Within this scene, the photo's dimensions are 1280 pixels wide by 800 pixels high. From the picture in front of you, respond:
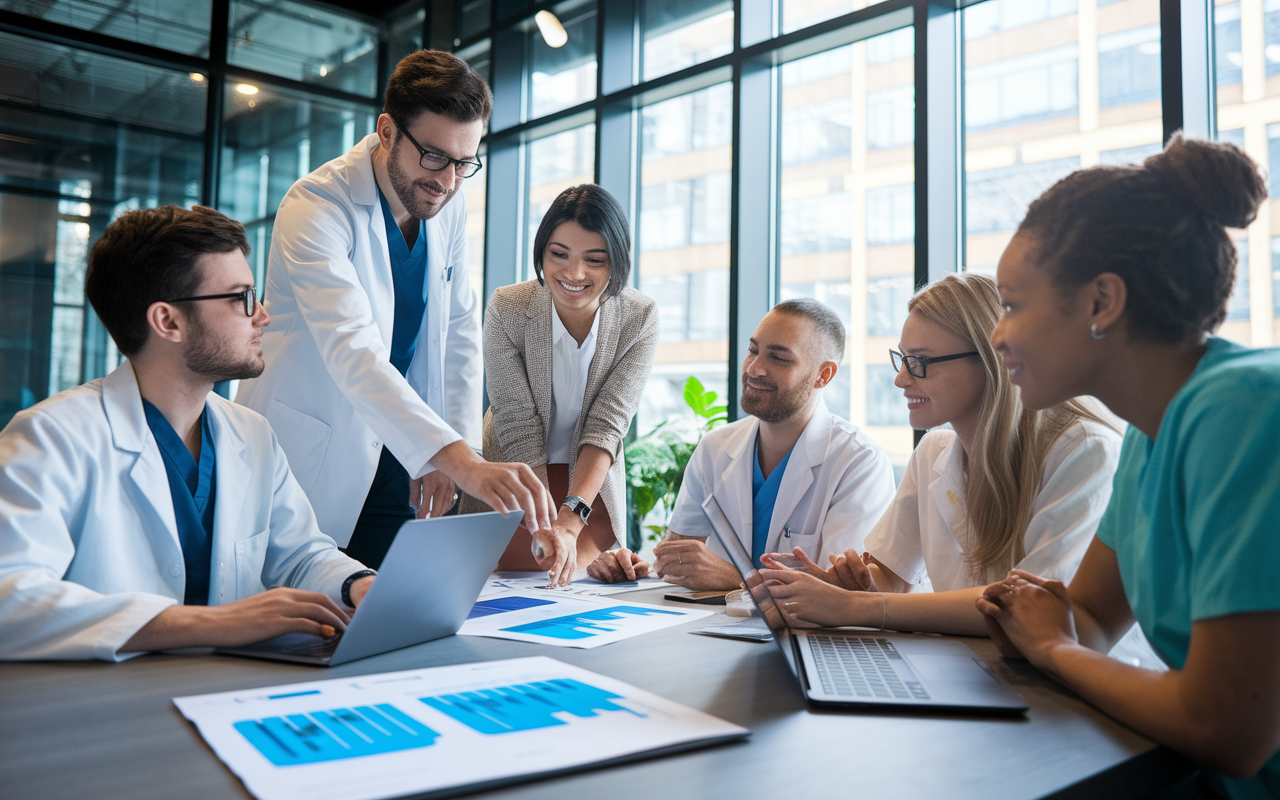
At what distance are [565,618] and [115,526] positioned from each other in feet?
2.30

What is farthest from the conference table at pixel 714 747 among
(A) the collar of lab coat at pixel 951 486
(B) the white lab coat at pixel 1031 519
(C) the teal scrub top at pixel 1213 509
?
(A) the collar of lab coat at pixel 951 486

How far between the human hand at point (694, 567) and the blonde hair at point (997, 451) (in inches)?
18.9

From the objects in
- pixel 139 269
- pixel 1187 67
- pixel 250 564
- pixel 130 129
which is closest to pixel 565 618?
pixel 250 564

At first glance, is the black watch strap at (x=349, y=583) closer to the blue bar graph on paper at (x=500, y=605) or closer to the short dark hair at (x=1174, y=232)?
the blue bar graph on paper at (x=500, y=605)

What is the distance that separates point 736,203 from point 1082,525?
2.75 m

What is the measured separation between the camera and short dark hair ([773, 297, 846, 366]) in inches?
100

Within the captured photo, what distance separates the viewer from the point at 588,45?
196 inches

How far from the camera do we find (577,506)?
2311 millimetres

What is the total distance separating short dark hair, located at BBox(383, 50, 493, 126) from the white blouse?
30.3 inches

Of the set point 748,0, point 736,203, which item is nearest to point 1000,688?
point 736,203

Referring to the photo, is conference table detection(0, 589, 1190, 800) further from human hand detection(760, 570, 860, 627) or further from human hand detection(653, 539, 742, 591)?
human hand detection(653, 539, 742, 591)

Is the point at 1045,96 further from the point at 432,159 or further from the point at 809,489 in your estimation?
the point at 432,159

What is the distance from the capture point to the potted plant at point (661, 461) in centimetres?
417

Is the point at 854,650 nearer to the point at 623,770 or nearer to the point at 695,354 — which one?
the point at 623,770
